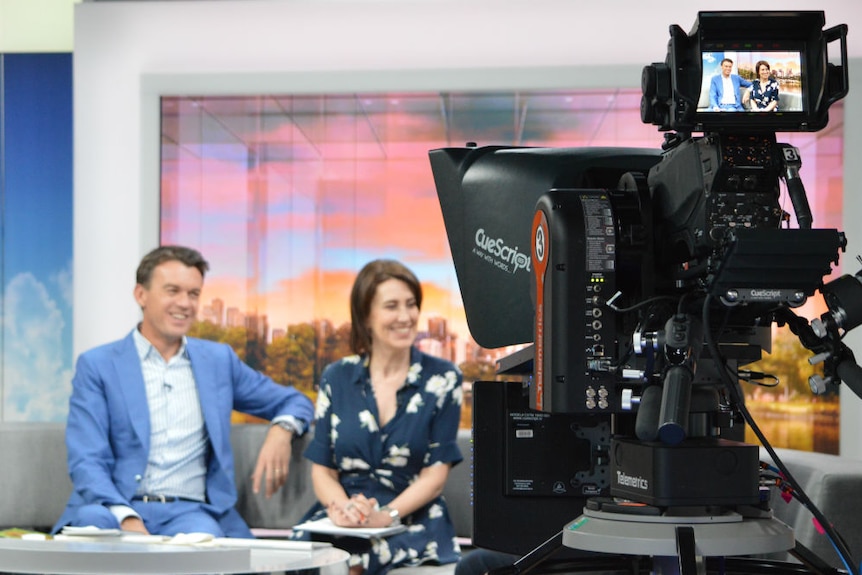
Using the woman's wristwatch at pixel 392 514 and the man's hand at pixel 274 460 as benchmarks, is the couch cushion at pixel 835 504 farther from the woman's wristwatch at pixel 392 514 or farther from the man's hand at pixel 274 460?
the man's hand at pixel 274 460

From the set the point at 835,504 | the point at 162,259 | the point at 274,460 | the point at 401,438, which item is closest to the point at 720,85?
the point at 835,504

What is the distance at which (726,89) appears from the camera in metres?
1.51

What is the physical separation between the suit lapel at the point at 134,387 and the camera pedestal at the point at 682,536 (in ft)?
9.71

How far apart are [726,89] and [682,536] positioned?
0.58 meters

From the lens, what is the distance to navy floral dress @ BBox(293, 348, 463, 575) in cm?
403

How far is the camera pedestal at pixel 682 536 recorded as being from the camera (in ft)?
4.70

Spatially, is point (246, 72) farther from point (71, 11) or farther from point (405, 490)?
point (405, 490)

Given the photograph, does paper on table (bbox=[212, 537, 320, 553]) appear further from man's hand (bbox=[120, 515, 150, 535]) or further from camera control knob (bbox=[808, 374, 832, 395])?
camera control knob (bbox=[808, 374, 832, 395])

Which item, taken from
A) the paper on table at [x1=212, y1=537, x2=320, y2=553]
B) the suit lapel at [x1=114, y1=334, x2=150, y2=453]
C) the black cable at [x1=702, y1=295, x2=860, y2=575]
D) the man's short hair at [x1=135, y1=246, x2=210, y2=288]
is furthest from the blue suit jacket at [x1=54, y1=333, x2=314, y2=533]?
the black cable at [x1=702, y1=295, x2=860, y2=575]

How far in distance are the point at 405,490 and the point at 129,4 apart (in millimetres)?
2594

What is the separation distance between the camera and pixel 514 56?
4.95 meters

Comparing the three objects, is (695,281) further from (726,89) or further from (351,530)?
(351,530)

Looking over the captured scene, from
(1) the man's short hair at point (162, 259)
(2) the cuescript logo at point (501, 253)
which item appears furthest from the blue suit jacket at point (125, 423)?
(2) the cuescript logo at point (501, 253)

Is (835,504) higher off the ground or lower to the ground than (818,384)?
lower
